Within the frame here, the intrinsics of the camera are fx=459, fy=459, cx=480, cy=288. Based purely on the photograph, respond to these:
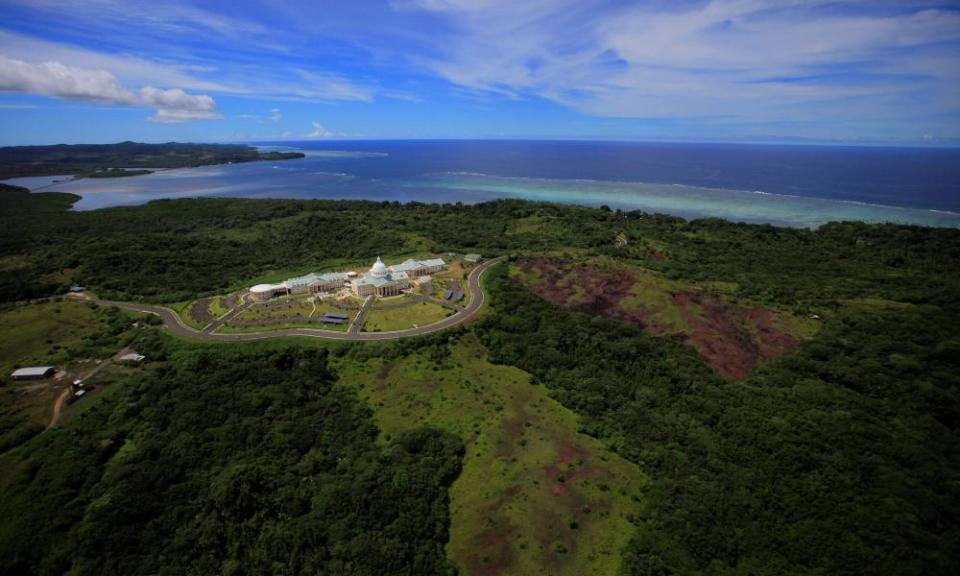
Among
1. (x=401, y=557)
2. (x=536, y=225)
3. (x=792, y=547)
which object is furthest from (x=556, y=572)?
(x=536, y=225)

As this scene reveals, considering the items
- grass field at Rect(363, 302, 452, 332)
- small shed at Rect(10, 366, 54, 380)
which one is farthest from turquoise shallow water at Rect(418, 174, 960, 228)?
small shed at Rect(10, 366, 54, 380)

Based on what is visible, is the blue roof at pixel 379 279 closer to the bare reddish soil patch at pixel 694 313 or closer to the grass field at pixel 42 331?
the bare reddish soil patch at pixel 694 313

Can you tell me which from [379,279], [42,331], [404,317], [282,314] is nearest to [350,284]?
[379,279]

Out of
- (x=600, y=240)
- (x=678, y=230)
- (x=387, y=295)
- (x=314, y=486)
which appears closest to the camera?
(x=314, y=486)

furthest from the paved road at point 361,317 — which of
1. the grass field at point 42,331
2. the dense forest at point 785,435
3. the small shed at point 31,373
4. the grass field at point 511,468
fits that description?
the grass field at point 42,331

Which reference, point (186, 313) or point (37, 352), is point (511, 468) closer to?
point (186, 313)

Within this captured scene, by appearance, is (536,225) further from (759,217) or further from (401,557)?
(401,557)
